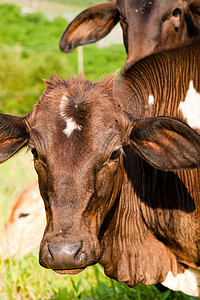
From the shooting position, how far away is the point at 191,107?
12.2 feet

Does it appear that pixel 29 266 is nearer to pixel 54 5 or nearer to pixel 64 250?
pixel 64 250

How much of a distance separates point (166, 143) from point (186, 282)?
132cm

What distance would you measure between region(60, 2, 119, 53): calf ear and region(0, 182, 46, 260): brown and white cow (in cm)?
218

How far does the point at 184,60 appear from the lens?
3.76m

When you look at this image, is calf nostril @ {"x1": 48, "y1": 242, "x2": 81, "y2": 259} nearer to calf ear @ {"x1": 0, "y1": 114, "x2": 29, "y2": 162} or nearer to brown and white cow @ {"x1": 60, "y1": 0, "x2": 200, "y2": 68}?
calf ear @ {"x1": 0, "y1": 114, "x2": 29, "y2": 162}

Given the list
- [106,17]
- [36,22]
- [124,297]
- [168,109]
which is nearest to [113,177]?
[168,109]

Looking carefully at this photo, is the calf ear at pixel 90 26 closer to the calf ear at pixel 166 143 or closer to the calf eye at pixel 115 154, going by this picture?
the calf ear at pixel 166 143

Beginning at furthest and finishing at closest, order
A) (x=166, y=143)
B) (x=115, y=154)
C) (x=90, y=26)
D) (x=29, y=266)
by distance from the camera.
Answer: (x=90, y=26)
(x=29, y=266)
(x=166, y=143)
(x=115, y=154)

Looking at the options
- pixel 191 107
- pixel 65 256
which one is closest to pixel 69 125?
pixel 65 256

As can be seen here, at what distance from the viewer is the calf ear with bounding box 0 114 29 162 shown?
332cm

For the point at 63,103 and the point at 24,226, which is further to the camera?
the point at 24,226

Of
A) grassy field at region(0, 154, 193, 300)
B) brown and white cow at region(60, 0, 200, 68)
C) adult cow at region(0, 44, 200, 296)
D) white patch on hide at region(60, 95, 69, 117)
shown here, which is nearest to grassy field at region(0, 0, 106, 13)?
brown and white cow at region(60, 0, 200, 68)

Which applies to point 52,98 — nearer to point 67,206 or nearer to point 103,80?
point 103,80

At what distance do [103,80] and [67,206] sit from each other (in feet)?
3.43
